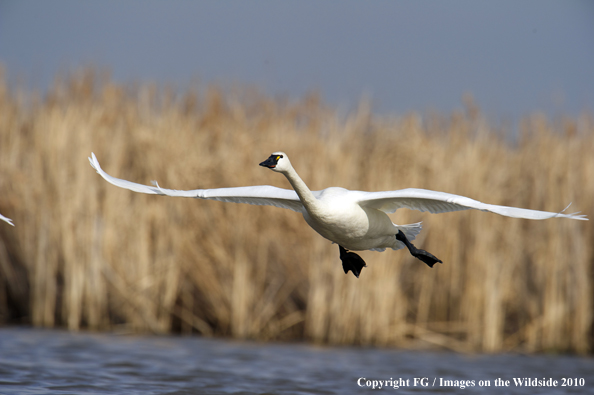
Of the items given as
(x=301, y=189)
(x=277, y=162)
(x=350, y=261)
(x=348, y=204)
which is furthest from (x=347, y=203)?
(x=350, y=261)

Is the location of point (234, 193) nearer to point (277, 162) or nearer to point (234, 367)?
point (277, 162)

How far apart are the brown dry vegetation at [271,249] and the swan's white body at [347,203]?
359 cm

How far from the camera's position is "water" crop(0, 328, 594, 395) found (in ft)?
22.1

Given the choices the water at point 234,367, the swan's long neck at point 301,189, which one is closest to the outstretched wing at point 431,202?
the swan's long neck at point 301,189

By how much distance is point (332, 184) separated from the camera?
28.7 ft

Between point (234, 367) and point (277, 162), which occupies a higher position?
point (277, 162)

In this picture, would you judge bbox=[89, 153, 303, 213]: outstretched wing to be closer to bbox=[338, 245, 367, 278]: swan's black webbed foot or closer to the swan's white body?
the swan's white body

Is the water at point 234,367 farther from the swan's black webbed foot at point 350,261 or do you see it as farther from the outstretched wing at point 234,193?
the outstretched wing at point 234,193

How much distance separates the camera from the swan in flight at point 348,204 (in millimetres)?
4430

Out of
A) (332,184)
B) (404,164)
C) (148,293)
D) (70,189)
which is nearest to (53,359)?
(148,293)

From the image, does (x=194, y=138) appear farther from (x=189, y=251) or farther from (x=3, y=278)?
(x=3, y=278)

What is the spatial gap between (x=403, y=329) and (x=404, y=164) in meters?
2.13

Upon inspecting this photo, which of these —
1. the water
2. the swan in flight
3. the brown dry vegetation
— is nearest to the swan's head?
the swan in flight

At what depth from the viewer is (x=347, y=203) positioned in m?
4.68
